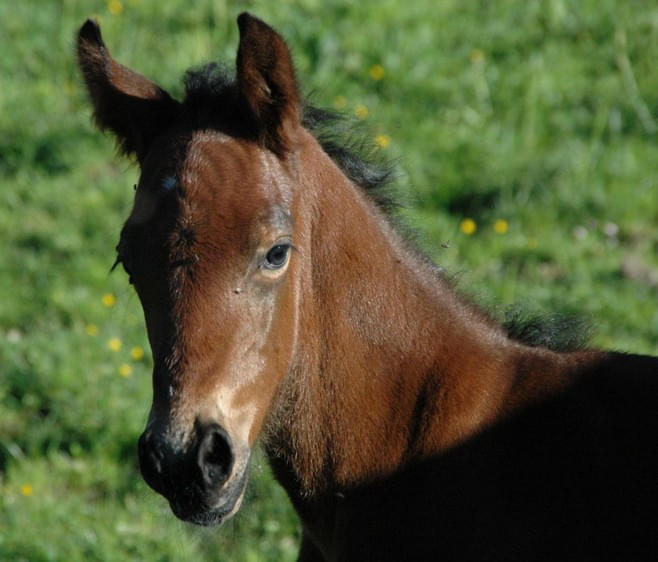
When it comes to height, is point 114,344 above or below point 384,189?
below

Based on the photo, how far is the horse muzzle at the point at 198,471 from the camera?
10.4 ft

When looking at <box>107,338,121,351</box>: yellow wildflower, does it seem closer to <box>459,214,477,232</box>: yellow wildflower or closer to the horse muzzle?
<box>459,214,477,232</box>: yellow wildflower

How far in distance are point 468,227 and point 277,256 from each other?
3752mm

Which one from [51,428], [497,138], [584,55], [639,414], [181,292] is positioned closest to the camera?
[181,292]

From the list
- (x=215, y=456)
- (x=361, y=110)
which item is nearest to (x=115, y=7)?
(x=361, y=110)

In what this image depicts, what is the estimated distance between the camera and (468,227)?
7016 millimetres

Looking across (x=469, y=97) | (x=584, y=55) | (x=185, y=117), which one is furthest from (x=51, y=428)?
(x=584, y=55)

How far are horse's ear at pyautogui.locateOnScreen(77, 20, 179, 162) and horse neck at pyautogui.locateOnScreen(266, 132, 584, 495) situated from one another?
1.67 ft

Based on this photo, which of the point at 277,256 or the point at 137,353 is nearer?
the point at 277,256

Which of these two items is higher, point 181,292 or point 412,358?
point 181,292

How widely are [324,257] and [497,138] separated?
432 cm

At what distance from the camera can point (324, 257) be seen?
→ 11.9 feet

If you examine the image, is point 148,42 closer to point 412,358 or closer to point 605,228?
point 605,228

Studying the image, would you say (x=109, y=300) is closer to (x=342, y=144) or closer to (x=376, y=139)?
(x=376, y=139)
